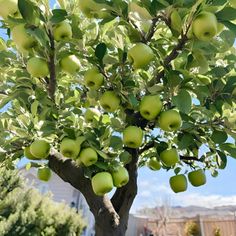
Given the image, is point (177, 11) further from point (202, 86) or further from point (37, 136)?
point (37, 136)

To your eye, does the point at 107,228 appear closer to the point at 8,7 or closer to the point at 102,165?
the point at 102,165

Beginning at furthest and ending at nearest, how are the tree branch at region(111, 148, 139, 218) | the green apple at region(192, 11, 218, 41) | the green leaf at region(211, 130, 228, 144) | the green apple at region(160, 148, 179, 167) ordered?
1. the tree branch at region(111, 148, 139, 218)
2. the green apple at region(160, 148, 179, 167)
3. the green leaf at region(211, 130, 228, 144)
4. the green apple at region(192, 11, 218, 41)

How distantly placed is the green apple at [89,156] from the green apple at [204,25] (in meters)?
0.63

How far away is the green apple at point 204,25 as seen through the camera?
1.25m

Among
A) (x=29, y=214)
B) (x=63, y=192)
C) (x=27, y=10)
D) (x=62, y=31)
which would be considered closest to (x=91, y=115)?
(x=62, y=31)

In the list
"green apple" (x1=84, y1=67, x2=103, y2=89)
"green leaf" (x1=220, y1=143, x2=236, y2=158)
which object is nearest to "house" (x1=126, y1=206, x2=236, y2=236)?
"green leaf" (x1=220, y1=143, x2=236, y2=158)

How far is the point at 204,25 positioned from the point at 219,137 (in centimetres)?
61

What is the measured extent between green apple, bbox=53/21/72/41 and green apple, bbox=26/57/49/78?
115 mm

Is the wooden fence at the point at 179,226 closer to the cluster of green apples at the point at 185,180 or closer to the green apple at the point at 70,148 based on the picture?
the cluster of green apples at the point at 185,180

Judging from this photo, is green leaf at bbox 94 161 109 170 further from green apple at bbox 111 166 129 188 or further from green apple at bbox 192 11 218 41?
green apple at bbox 192 11 218 41

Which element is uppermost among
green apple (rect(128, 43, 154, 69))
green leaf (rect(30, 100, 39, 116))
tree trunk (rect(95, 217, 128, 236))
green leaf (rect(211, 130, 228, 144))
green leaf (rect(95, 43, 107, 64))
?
green apple (rect(128, 43, 154, 69))

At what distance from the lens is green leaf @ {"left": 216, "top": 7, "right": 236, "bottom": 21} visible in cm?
131

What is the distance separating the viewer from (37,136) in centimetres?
188

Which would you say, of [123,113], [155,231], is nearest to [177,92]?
[123,113]
